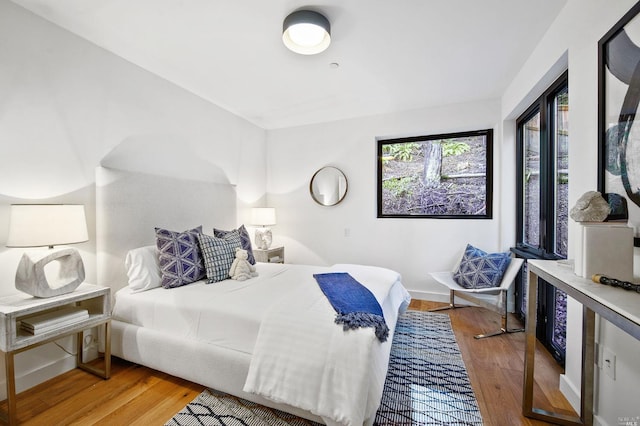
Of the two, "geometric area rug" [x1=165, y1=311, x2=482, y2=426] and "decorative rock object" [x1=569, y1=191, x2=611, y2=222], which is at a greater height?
"decorative rock object" [x1=569, y1=191, x2=611, y2=222]

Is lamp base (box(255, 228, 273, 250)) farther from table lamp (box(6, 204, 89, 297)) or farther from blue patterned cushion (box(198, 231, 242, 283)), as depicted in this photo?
table lamp (box(6, 204, 89, 297))

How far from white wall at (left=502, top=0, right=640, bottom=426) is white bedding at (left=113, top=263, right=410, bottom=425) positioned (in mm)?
1062

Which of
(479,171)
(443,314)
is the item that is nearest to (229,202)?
(443,314)

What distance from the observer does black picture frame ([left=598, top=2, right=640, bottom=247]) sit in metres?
1.19

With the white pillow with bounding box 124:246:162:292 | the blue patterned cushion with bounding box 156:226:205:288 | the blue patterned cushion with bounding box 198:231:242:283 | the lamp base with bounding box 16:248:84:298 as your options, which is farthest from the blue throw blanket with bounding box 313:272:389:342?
the lamp base with bounding box 16:248:84:298

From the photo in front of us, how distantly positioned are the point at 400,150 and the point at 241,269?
2.70 meters

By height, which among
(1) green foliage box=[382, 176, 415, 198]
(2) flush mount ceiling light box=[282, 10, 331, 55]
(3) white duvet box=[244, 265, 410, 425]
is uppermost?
(2) flush mount ceiling light box=[282, 10, 331, 55]

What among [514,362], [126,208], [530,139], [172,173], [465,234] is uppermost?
[530,139]

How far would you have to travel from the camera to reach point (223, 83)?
293 centimetres

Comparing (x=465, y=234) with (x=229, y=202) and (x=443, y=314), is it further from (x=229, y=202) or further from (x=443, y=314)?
(x=229, y=202)

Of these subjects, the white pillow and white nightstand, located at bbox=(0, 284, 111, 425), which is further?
the white pillow

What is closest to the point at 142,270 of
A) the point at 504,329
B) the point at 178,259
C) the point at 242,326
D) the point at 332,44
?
the point at 178,259

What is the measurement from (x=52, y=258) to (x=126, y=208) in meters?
0.74

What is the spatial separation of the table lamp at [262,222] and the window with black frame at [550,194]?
2.93m
